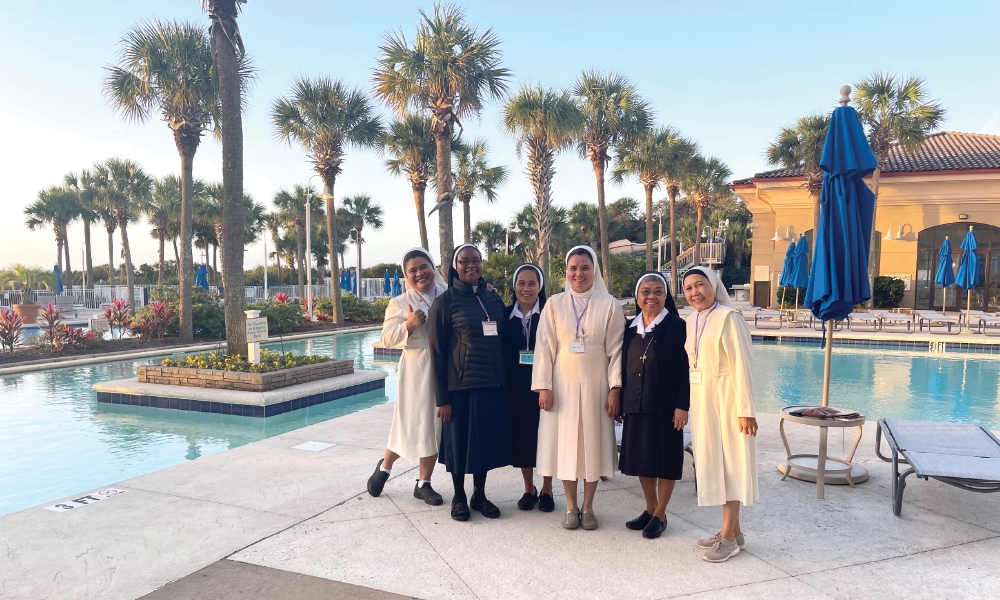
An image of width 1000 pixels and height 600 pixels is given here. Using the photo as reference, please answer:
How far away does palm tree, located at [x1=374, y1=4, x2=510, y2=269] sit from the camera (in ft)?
47.3

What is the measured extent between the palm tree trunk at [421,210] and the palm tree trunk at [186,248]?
26.1 ft

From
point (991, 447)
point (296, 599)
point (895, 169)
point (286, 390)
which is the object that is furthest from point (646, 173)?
point (296, 599)

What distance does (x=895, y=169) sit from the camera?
22.8 meters

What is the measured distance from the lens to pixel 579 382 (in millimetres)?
3340

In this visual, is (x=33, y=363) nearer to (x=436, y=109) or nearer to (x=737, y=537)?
(x=436, y=109)

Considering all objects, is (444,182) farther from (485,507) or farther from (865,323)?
(865,323)

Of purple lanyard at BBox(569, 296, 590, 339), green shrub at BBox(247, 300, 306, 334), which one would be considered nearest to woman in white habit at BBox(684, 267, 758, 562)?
purple lanyard at BBox(569, 296, 590, 339)

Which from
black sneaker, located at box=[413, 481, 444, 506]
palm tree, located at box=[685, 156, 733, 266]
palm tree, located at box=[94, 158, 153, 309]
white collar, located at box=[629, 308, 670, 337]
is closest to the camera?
white collar, located at box=[629, 308, 670, 337]

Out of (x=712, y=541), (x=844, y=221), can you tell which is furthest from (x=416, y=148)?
(x=712, y=541)

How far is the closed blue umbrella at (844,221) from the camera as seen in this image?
13.7 ft

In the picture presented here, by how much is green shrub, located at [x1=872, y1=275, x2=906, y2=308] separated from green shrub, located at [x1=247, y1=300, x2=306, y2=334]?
21.0 meters

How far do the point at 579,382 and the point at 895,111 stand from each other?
2337 centimetres

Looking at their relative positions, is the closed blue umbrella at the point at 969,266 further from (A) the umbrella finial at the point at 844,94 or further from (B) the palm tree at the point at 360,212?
(B) the palm tree at the point at 360,212

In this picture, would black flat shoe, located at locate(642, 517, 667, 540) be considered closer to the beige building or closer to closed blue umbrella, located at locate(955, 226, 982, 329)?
closed blue umbrella, located at locate(955, 226, 982, 329)
